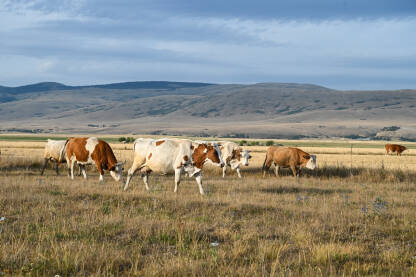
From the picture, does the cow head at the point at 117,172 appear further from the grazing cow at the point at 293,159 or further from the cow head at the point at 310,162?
the cow head at the point at 310,162

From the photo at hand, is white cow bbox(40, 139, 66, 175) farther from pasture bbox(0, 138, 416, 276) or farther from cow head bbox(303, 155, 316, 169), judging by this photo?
cow head bbox(303, 155, 316, 169)

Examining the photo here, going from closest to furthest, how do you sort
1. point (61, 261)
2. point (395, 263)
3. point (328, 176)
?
point (61, 261) → point (395, 263) → point (328, 176)

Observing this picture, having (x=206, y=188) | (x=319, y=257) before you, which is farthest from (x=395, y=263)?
(x=206, y=188)

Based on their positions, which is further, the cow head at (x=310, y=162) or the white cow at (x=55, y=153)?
the cow head at (x=310, y=162)

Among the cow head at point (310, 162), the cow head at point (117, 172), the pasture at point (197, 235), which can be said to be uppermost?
→ the pasture at point (197, 235)

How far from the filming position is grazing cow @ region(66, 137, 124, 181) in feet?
68.5

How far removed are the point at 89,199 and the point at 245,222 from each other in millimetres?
4748

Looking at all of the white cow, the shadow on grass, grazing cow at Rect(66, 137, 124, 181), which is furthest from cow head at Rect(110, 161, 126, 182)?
the shadow on grass

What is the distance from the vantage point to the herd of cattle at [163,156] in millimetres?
17031

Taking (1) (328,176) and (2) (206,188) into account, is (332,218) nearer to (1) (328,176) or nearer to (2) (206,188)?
(2) (206,188)

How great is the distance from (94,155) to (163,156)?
5.48 m

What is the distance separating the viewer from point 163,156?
17141 millimetres

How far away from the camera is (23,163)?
27.3 m

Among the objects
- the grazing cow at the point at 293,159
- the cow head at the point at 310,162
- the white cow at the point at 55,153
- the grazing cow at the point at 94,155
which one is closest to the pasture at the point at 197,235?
the grazing cow at the point at 94,155
